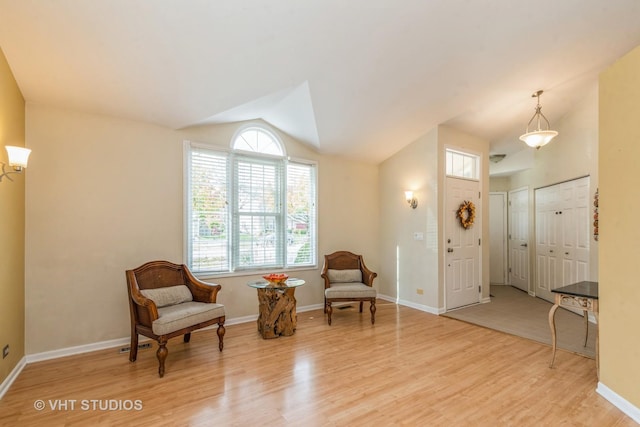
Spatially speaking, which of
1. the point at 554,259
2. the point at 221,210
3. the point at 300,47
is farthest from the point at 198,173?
the point at 554,259

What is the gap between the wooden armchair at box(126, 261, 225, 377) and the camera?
278 centimetres

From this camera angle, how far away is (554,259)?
206 inches

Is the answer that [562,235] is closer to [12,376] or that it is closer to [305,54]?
[305,54]

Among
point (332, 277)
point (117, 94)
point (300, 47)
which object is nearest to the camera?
point (300, 47)

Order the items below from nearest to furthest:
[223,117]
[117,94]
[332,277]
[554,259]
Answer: [117,94], [223,117], [332,277], [554,259]

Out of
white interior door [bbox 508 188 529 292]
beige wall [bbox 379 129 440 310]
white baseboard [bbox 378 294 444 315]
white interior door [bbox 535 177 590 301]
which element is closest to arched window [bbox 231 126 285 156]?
beige wall [bbox 379 129 440 310]

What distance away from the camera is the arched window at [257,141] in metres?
4.30

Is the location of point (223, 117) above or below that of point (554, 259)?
above

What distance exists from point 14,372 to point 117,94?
2.65 m

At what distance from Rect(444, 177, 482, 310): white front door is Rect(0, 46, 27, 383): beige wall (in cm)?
499

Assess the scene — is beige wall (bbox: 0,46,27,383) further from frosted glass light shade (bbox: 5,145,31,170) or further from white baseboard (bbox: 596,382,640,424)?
white baseboard (bbox: 596,382,640,424)

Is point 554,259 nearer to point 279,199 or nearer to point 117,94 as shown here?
point 279,199

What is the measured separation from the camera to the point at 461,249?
4.97m

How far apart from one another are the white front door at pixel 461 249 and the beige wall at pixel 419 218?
0.52 ft
